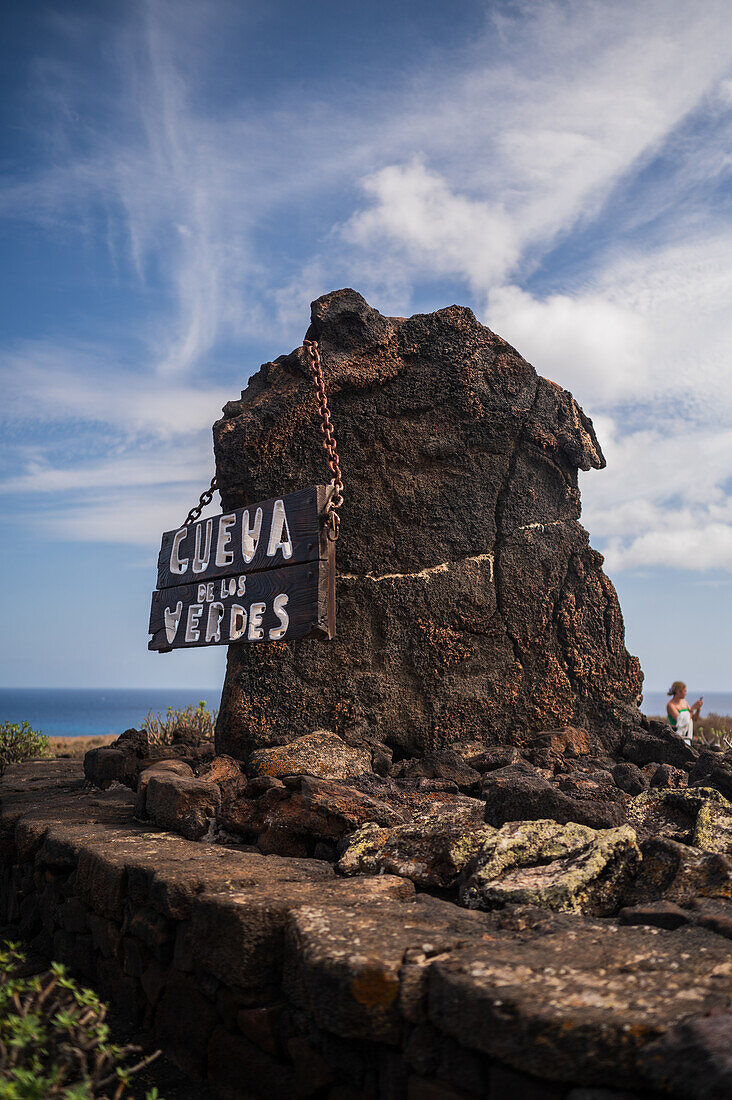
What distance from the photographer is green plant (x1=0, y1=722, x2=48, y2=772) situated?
9.88 meters

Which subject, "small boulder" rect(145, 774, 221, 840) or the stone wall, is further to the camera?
"small boulder" rect(145, 774, 221, 840)

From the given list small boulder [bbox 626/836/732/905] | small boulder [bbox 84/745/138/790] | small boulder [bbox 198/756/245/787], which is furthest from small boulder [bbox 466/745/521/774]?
small boulder [bbox 84/745/138/790]

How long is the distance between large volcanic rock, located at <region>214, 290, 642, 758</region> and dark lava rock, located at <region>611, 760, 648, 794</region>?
1.20m

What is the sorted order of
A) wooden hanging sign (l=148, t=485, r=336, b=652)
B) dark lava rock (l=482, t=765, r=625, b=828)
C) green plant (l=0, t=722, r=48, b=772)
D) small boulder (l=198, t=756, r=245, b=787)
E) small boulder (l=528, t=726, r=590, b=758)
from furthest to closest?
green plant (l=0, t=722, r=48, b=772)
small boulder (l=528, t=726, r=590, b=758)
small boulder (l=198, t=756, r=245, b=787)
wooden hanging sign (l=148, t=485, r=336, b=652)
dark lava rock (l=482, t=765, r=625, b=828)

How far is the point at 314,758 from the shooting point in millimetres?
4598

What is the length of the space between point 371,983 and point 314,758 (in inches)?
101

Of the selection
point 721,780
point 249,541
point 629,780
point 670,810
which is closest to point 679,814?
point 670,810

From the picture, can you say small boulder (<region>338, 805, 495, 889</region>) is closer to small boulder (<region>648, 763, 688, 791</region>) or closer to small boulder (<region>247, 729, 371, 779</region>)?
small boulder (<region>247, 729, 371, 779</region>)

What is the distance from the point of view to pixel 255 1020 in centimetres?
243

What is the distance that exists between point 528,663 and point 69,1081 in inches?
150

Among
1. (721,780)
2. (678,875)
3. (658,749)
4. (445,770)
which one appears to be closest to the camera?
(678,875)

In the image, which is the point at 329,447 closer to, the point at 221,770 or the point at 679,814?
the point at 221,770

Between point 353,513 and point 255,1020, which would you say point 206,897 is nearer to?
point 255,1020

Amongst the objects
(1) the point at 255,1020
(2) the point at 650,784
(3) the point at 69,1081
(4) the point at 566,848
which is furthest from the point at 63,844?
(2) the point at 650,784
